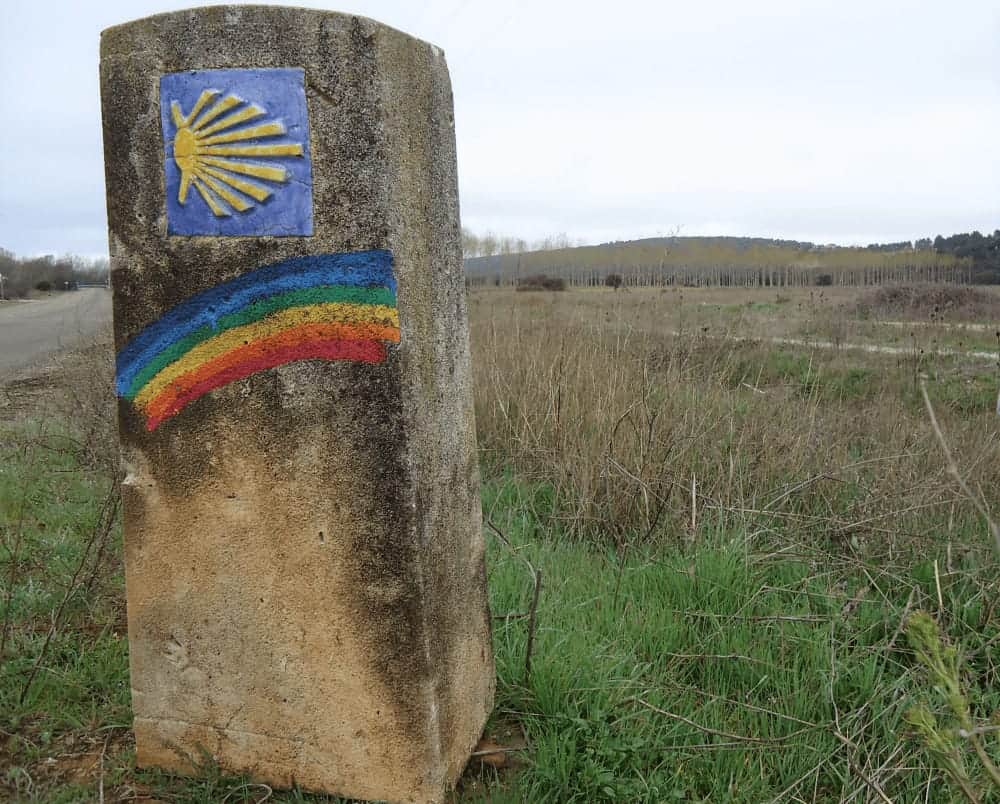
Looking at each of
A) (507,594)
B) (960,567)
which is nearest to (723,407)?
(960,567)

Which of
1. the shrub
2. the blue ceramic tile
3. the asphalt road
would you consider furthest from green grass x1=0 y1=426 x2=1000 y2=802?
the shrub

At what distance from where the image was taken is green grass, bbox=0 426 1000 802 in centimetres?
197

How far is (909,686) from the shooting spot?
2.40 metres

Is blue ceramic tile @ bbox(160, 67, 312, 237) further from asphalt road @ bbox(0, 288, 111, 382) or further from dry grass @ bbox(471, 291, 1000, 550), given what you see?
asphalt road @ bbox(0, 288, 111, 382)

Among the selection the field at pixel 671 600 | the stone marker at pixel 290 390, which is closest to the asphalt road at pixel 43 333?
the field at pixel 671 600

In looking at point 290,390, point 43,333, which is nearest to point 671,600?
point 290,390

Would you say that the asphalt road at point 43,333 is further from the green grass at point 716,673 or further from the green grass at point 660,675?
the green grass at point 716,673

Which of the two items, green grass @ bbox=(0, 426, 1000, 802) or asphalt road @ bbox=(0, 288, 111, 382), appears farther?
asphalt road @ bbox=(0, 288, 111, 382)

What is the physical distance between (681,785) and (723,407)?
8.29 feet

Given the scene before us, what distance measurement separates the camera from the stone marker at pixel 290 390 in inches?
66.6

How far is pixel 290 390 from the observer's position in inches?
69.4

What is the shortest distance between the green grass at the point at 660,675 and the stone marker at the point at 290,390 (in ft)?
0.87

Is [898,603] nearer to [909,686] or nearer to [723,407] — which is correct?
[909,686]

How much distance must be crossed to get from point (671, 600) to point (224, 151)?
79.0 inches
